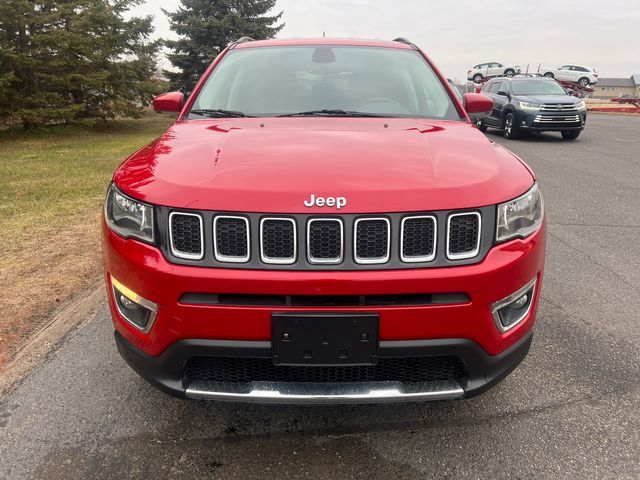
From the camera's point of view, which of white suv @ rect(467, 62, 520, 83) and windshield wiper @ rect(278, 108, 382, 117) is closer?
windshield wiper @ rect(278, 108, 382, 117)

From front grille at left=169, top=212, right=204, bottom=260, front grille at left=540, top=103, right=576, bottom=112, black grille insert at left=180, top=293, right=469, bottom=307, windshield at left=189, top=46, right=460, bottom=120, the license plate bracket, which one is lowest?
front grille at left=540, top=103, right=576, bottom=112

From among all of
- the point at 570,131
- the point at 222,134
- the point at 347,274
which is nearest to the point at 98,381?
the point at 222,134

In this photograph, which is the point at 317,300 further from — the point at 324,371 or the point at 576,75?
the point at 576,75

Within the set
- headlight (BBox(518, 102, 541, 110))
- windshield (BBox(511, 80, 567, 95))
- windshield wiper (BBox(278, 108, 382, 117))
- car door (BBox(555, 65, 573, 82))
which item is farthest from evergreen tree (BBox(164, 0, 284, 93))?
car door (BBox(555, 65, 573, 82))

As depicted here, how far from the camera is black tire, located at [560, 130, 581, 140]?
1439 cm

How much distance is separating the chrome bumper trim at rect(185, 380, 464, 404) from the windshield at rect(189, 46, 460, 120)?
1.63 metres

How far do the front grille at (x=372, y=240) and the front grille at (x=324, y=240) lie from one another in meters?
0.07

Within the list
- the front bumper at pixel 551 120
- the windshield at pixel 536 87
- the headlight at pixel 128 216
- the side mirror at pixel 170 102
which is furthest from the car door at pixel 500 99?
the headlight at pixel 128 216

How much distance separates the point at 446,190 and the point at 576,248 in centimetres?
366

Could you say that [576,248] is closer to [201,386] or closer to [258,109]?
[258,109]

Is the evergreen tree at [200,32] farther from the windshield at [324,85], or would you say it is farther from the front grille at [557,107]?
the windshield at [324,85]

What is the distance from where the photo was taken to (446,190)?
188 cm

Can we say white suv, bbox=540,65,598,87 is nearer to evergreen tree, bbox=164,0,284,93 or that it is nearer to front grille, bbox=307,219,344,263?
evergreen tree, bbox=164,0,284,93

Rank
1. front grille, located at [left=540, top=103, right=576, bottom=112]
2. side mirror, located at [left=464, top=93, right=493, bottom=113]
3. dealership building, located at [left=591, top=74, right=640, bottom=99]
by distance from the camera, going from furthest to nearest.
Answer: dealership building, located at [left=591, top=74, right=640, bottom=99] → front grille, located at [left=540, top=103, right=576, bottom=112] → side mirror, located at [left=464, top=93, right=493, bottom=113]
